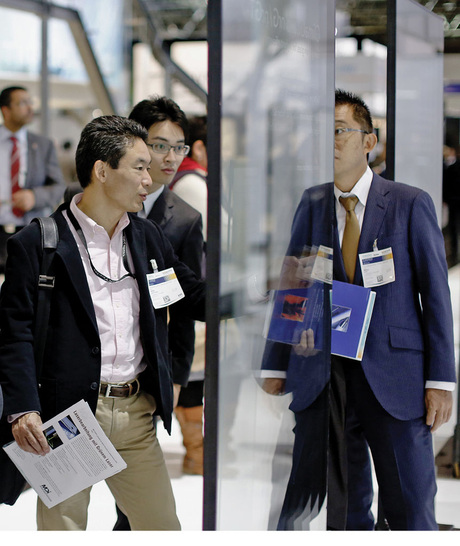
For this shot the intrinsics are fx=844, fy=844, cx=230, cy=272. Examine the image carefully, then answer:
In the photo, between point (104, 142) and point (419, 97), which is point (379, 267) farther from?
point (419, 97)

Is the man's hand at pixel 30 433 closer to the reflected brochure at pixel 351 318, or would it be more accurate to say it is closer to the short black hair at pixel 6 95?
the reflected brochure at pixel 351 318

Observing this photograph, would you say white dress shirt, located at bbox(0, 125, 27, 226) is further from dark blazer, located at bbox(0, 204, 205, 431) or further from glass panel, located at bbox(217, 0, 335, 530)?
glass panel, located at bbox(217, 0, 335, 530)

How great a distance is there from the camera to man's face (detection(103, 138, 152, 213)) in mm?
2525

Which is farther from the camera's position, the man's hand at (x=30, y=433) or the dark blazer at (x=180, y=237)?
the dark blazer at (x=180, y=237)

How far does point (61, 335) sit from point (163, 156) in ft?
3.37

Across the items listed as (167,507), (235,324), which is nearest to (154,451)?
(167,507)

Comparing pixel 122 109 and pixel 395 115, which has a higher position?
pixel 122 109

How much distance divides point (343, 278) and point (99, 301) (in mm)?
871

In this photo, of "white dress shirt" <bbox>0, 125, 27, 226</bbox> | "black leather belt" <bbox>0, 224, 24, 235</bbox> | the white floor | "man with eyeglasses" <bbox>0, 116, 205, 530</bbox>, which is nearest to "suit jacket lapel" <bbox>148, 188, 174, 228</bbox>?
"man with eyeglasses" <bbox>0, 116, 205, 530</bbox>

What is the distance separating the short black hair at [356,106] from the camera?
114 inches

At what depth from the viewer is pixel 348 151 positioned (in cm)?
289

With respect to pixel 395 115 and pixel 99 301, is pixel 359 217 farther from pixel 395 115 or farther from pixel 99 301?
pixel 99 301

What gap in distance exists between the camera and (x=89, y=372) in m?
2.43

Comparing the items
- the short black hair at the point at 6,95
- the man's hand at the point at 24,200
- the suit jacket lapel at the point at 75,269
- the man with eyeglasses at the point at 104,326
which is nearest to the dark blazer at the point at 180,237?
the man with eyeglasses at the point at 104,326
